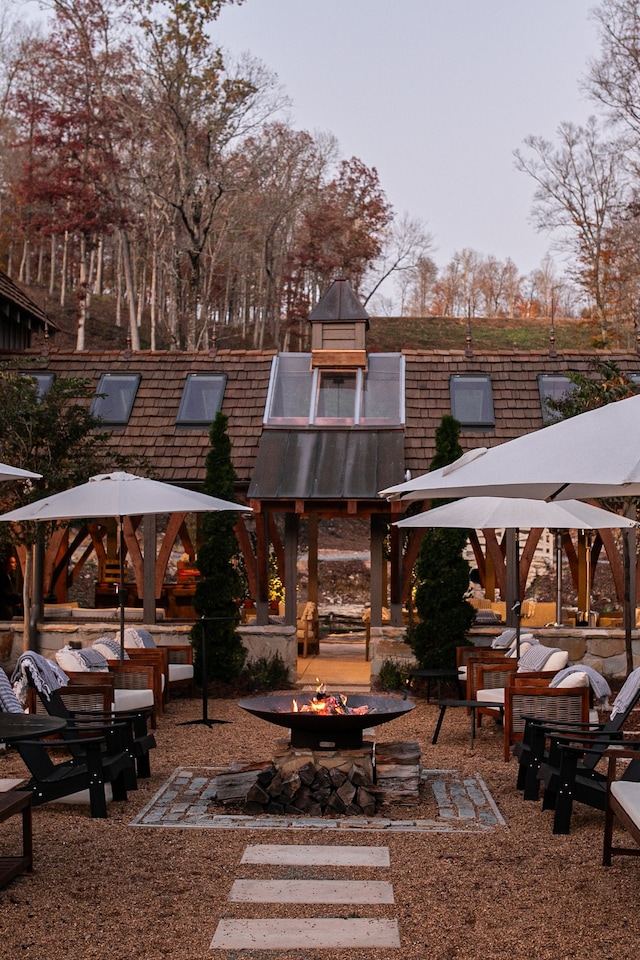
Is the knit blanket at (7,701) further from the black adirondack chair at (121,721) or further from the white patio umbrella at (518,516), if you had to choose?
the white patio umbrella at (518,516)

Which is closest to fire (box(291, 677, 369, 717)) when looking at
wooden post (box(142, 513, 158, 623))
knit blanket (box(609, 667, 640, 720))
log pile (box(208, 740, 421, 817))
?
log pile (box(208, 740, 421, 817))

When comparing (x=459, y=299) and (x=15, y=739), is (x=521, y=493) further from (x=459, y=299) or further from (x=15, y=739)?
(x=459, y=299)

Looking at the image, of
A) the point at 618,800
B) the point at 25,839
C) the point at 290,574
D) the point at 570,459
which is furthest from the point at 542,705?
the point at 290,574

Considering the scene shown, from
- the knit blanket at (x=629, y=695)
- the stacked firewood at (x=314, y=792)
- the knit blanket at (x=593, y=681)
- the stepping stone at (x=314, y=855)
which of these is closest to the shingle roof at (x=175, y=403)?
the knit blanket at (x=593, y=681)

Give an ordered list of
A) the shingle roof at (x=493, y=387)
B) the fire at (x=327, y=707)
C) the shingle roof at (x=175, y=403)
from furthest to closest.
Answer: the shingle roof at (x=493, y=387) → the shingle roof at (x=175, y=403) → the fire at (x=327, y=707)

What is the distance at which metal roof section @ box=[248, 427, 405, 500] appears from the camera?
516 inches

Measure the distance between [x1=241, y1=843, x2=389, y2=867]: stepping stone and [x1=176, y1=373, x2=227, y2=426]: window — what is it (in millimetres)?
9323

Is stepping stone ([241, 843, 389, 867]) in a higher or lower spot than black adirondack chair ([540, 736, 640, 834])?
lower

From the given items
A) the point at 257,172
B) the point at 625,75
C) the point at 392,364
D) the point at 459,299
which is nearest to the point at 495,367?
the point at 392,364

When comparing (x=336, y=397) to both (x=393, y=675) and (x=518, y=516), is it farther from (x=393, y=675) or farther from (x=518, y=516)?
(x=518, y=516)

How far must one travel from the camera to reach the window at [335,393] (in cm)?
1460

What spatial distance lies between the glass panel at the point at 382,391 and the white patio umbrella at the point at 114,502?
491 centimetres

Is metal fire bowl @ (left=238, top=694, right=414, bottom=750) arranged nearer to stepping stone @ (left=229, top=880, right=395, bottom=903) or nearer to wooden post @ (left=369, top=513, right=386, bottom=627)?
stepping stone @ (left=229, top=880, right=395, bottom=903)

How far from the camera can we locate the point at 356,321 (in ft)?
51.4
